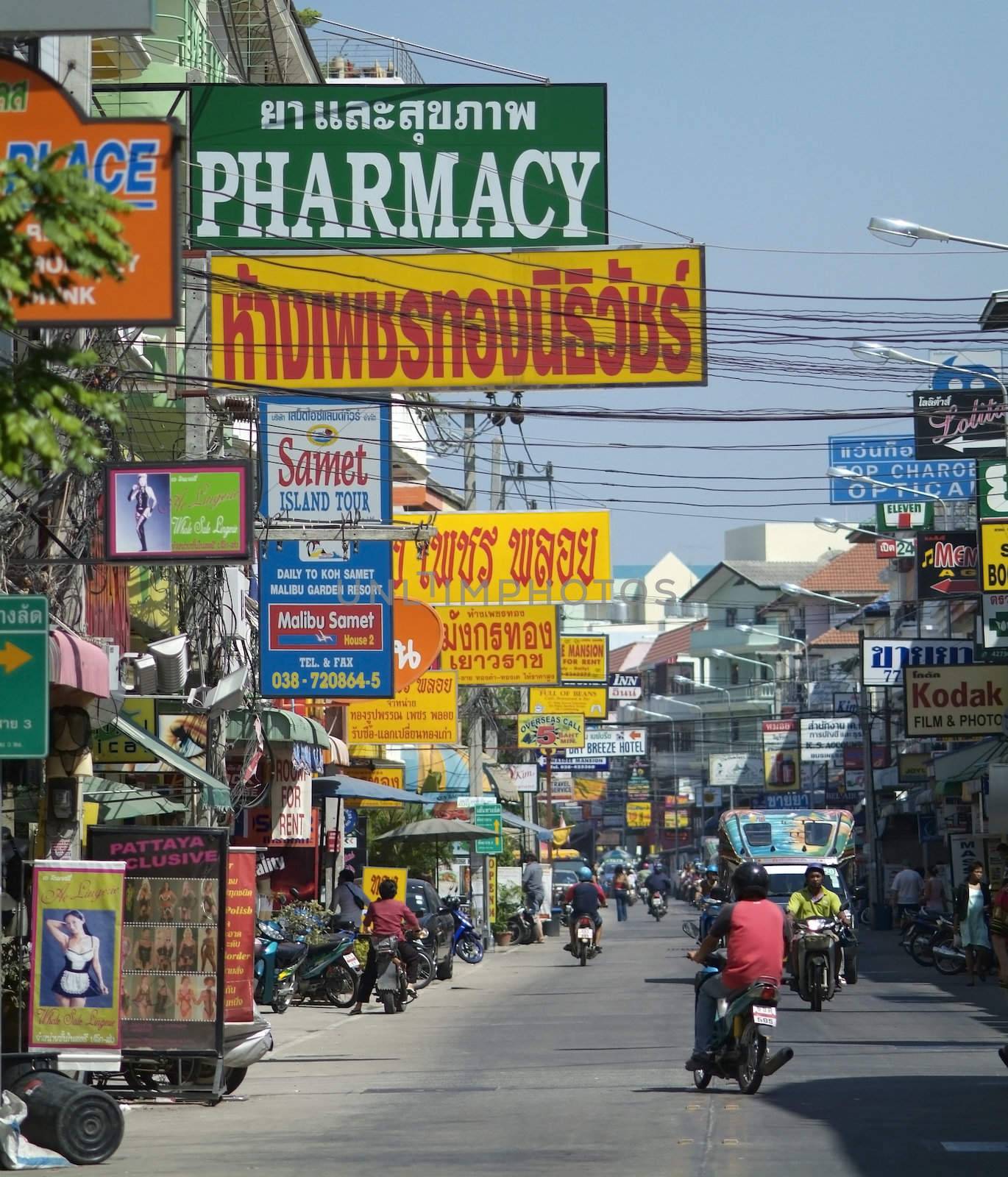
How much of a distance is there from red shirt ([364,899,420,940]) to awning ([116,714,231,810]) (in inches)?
176

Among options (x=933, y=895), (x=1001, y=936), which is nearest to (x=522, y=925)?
(x=933, y=895)

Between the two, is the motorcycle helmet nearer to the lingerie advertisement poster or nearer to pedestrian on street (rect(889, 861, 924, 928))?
the lingerie advertisement poster

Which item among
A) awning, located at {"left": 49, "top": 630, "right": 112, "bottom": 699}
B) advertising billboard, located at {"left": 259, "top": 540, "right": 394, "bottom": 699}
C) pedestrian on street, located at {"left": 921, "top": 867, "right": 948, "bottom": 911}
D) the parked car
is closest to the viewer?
awning, located at {"left": 49, "top": 630, "right": 112, "bottom": 699}

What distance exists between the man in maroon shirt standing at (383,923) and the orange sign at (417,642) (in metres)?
4.23

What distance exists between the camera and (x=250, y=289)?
17.2m

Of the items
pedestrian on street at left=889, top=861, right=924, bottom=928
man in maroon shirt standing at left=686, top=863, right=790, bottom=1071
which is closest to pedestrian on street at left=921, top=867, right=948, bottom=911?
pedestrian on street at left=889, top=861, right=924, bottom=928

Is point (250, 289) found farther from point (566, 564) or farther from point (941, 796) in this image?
point (941, 796)

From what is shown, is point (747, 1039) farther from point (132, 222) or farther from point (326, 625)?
point (326, 625)

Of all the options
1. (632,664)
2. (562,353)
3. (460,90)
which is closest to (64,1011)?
(562,353)

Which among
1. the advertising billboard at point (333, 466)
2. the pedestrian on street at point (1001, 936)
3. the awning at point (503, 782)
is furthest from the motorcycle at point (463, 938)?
the awning at point (503, 782)

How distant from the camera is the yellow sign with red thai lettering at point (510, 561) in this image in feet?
97.7

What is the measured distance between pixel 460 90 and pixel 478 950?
21572mm

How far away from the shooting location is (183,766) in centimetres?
1814

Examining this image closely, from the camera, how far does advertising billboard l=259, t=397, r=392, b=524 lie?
22.9 meters
